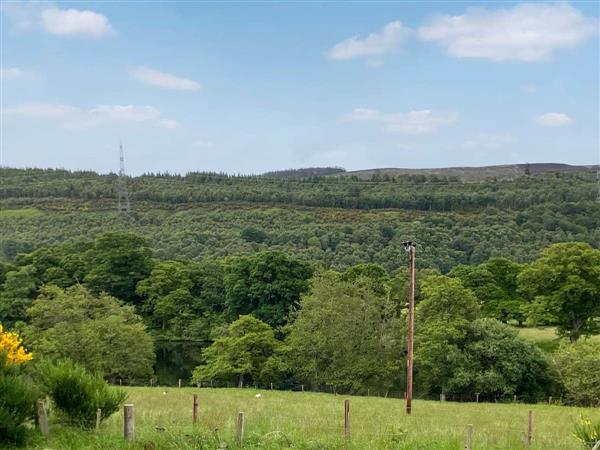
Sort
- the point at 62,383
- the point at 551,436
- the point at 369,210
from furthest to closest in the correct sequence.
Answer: the point at 369,210, the point at 551,436, the point at 62,383

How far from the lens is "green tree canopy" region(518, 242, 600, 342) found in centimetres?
4838

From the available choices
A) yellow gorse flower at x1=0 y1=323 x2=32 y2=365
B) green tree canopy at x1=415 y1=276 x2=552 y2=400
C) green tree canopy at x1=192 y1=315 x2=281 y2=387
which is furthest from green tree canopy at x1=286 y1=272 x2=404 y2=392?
yellow gorse flower at x1=0 y1=323 x2=32 y2=365

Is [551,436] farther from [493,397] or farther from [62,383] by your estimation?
[493,397]

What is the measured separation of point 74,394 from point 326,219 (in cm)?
14076

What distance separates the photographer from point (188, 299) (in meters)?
73.2

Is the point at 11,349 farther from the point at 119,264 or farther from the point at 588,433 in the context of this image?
the point at 119,264

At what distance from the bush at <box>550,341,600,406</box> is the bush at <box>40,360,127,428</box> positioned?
3234 cm

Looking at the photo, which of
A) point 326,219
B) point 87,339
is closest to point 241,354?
point 87,339

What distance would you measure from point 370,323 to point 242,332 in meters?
10.4

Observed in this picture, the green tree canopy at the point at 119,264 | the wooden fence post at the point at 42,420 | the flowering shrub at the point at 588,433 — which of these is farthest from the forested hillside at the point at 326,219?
the wooden fence post at the point at 42,420

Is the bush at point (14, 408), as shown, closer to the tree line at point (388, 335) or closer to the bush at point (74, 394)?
the bush at point (74, 394)

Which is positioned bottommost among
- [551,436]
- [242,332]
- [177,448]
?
[242,332]

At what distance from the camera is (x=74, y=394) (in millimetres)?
14500

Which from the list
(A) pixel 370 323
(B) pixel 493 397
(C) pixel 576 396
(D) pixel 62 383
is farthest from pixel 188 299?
(D) pixel 62 383
